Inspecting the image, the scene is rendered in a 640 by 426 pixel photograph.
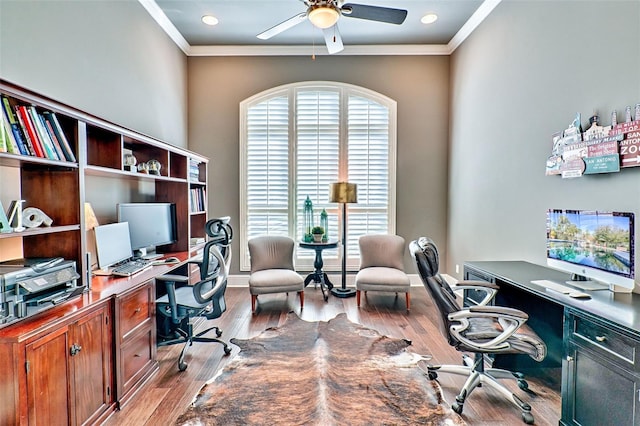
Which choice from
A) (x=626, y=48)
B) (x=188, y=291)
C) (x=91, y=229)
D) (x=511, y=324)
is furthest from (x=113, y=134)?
(x=626, y=48)

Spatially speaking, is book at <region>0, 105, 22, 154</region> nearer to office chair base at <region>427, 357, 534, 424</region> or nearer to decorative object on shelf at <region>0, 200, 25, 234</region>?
decorative object on shelf at <region>0, 200, 25, 234</region>

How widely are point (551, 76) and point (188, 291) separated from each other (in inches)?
147

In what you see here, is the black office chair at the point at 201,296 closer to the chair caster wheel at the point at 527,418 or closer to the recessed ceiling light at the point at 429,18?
the chair caster wheel at the point at 527,418

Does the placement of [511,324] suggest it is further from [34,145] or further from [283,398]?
[34,145]

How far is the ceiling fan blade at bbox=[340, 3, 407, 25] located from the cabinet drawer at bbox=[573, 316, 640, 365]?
2.61 metres

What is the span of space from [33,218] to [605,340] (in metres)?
3.13

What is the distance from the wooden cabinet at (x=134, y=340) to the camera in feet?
7.20

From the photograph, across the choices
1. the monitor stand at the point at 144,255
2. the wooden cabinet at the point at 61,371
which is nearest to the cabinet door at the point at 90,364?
the wooden cabinet at the point at 61,371

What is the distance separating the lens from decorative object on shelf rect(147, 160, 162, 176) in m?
3.19

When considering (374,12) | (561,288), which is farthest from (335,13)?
(561,288)

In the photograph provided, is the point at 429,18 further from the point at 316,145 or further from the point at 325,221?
the point at 325,221

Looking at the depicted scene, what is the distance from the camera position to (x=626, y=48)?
213 cm

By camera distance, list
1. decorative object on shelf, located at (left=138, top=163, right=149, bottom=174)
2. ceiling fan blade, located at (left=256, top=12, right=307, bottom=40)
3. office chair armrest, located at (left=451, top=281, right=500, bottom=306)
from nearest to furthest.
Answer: office chair armrest, located at (left=451, top=281, right=500, bottom=306) → ceiling fan blade, located at (left=256, top=12, right=307, bottom=40) → decorative object on shelf, located at (left=138, top=163, right=149, bottom=174)

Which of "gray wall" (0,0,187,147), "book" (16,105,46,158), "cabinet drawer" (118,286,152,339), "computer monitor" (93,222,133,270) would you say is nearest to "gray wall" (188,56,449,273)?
"gray wall" (0,0,187,147)
